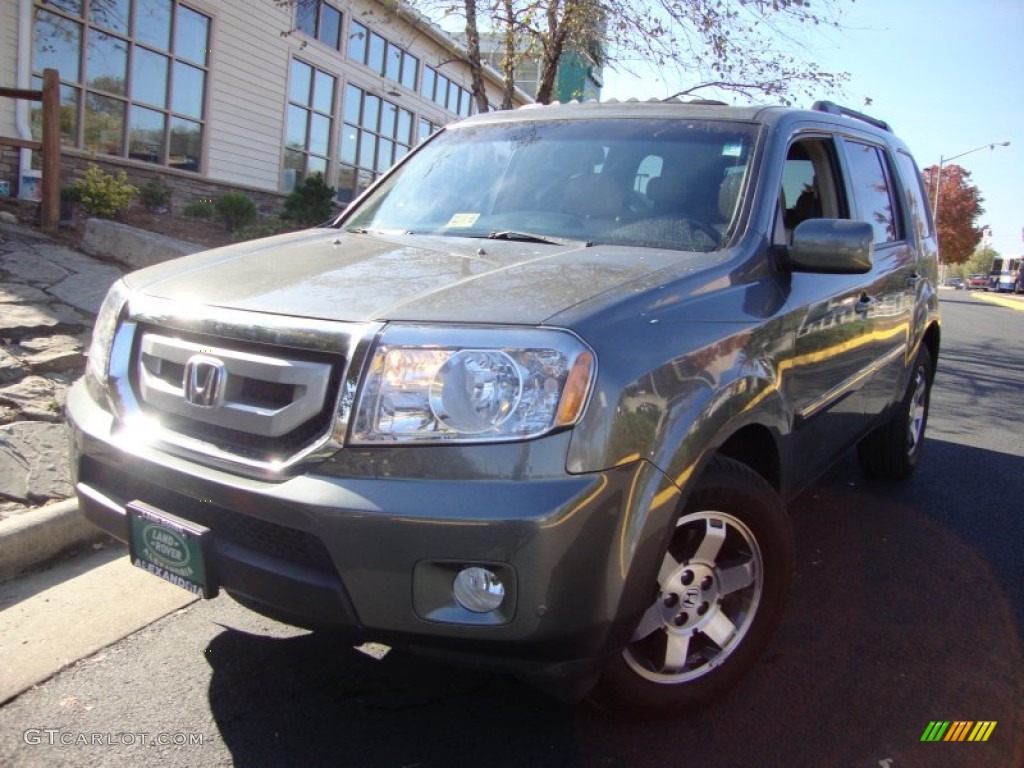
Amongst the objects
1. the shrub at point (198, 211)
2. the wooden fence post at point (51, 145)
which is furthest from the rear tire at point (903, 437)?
the shrub at point (198, 211)

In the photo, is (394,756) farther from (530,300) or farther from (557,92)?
(557,92)

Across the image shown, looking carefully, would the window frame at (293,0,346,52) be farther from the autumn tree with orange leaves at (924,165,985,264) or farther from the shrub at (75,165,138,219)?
the autumn tree with orange leaves at (924,165,985,264)

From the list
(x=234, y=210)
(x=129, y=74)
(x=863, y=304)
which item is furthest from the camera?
(x=129, y=74)

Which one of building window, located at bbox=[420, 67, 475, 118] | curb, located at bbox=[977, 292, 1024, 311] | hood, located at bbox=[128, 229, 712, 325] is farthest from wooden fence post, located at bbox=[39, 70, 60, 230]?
curb, located at bbox=[977, 292, 1024, 311]

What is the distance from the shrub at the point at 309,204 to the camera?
1255cm

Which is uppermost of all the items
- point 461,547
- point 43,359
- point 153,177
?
point 153,177

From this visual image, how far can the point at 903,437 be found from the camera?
16.3 feet

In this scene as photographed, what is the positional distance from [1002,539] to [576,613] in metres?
3.35

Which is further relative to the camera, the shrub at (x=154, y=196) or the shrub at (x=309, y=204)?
the shrub at (x=309, y=204)

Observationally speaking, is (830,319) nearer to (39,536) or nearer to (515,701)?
(515,701)

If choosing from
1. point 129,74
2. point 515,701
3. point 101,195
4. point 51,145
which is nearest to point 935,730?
point 515,701

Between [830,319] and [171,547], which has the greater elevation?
[830,319]

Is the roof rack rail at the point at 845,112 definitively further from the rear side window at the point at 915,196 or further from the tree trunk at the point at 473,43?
the tree trunk at the point at 473,43

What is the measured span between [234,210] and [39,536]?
839 centimetres
